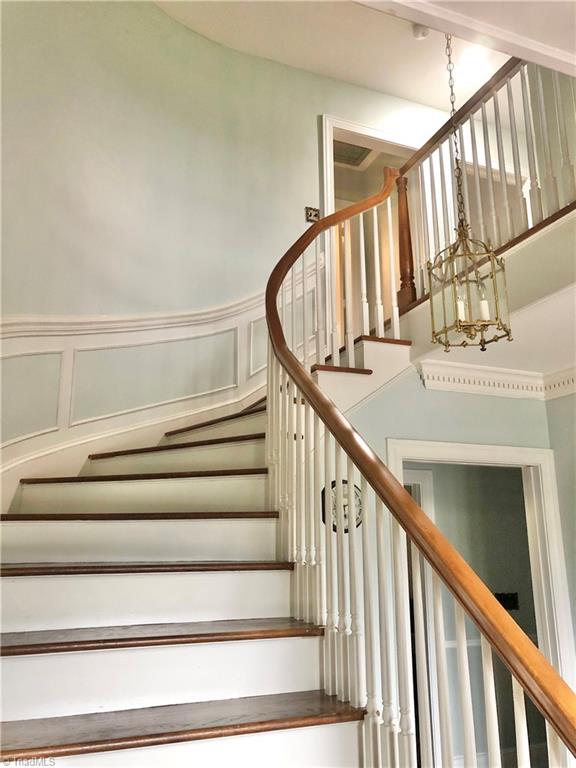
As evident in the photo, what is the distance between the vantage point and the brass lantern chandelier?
7.12 ft

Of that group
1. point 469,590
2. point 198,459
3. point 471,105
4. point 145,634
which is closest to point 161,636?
point 145,634

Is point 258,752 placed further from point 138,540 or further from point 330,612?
point 138,540

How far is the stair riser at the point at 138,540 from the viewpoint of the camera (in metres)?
2.11

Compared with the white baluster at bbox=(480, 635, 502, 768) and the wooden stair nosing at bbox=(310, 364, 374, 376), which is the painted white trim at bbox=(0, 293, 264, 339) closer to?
the wooden stair nosing at bbox=(310, 364, 374, 376)

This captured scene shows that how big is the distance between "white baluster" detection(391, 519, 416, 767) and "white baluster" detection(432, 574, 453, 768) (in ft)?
0.45

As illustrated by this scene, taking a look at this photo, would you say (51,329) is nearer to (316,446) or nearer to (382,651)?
(316,446)

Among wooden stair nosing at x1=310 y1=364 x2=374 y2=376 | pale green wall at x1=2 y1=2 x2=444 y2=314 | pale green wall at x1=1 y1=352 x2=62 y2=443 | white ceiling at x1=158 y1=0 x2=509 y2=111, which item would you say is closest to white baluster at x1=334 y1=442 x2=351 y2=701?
wooden stair nosing at x1=310 y1=364 x2=374 y2=376

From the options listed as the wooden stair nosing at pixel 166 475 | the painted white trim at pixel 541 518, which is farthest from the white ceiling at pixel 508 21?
the painted white trim at pixel 541 518

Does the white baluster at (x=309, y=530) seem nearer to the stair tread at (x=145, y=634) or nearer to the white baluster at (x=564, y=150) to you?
the stair tread at (x=145, y=634)

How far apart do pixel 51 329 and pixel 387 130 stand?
132 inches

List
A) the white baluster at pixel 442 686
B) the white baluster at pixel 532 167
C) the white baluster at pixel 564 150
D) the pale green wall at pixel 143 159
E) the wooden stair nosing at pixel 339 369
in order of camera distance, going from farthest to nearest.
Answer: the pale green wall at pixel 143 159, the wooden stair nosing at pixel 339 369, the white baluster at pixel 532 167, the white baluster at pixel 564 150, the white baluster at pixel 442 686

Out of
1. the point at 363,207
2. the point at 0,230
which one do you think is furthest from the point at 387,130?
the point at 0,230

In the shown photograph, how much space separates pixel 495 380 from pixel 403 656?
2.19 m

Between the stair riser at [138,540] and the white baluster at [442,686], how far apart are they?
0.99 meters
